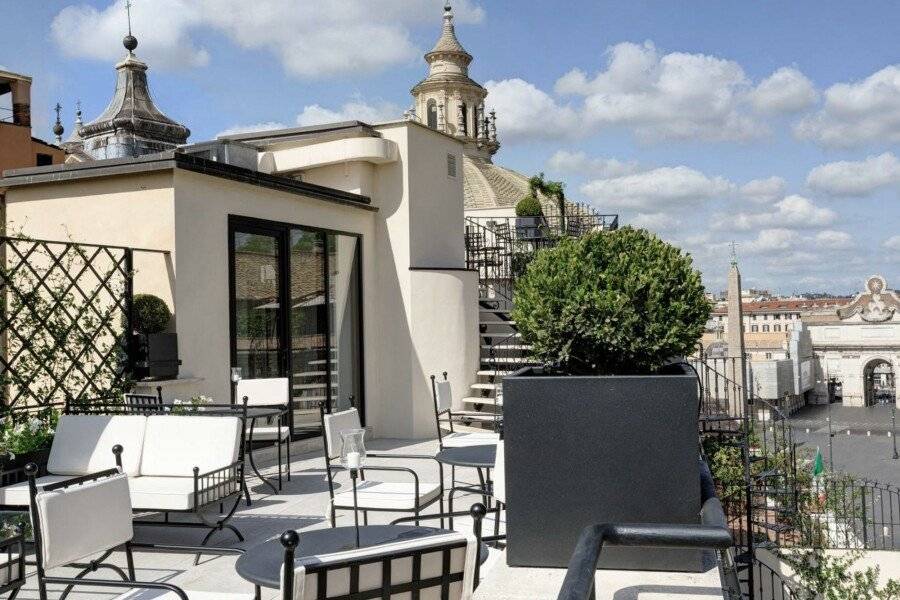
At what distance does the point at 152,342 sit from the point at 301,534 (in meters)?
5.01

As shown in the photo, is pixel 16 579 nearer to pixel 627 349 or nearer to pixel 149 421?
pixel 149 421

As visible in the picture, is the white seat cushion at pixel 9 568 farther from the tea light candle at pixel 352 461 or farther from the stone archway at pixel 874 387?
the stone archway at pixel 874 387

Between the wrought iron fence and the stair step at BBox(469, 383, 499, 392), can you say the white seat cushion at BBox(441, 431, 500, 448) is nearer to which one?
the wrought iron fence

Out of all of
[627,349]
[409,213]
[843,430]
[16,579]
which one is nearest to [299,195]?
[409,213]

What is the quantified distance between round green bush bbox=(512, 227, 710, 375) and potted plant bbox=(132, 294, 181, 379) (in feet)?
18.1

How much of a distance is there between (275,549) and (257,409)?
507 cm

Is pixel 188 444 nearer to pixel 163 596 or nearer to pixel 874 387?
pixel 163 596

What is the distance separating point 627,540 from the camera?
1935mm

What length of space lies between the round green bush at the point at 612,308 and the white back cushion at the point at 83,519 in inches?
81.6

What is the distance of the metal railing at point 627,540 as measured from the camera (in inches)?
57.2

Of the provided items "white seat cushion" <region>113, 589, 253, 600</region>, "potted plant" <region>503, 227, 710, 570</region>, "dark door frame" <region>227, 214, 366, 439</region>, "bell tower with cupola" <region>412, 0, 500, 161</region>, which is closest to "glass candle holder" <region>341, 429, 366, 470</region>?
"white seat cushion" <region>113, 589, 253, 600</region>

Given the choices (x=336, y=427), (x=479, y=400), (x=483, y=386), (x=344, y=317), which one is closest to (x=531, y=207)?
(x=483, y=386)

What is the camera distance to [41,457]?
6320 millimetres

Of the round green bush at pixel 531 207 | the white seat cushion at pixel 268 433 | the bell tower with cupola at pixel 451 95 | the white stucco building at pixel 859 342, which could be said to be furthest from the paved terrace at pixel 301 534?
the white stucco building at pixel 859 342
